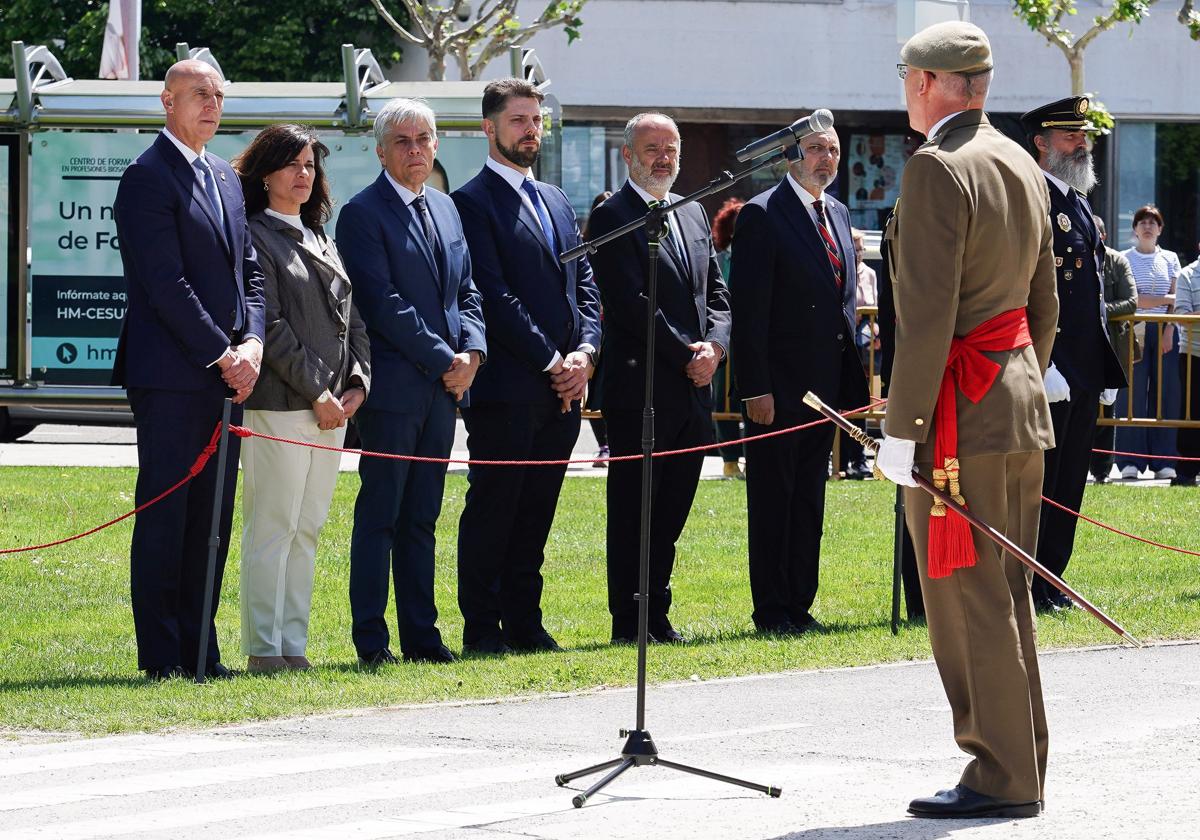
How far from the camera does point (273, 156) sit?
30.1 ft

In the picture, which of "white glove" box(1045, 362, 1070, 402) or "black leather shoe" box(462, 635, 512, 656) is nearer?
"black leather shoe" box(462, 635, 512, 656)

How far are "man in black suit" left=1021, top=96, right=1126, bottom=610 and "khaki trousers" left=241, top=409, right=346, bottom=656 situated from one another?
3.66 meters

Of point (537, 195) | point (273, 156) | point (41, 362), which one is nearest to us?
point (273, 156)

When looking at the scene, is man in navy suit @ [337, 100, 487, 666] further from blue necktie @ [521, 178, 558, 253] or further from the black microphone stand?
the black microphone stand

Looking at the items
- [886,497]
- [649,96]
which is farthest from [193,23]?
[886,497]

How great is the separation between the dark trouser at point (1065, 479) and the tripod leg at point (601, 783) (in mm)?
4697

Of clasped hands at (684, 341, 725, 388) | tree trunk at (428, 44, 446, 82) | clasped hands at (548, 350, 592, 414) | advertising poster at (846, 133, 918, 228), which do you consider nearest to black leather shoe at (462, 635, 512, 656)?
clasped hands at (548, 350, 592, 414)

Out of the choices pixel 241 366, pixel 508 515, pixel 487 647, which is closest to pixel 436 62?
pixel 508 515

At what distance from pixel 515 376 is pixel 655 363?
2.36 ft

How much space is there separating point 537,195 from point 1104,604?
11.8 ft

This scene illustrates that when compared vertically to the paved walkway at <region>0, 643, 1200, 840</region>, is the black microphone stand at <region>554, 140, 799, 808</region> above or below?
above

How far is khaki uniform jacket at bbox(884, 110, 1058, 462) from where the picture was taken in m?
6.27

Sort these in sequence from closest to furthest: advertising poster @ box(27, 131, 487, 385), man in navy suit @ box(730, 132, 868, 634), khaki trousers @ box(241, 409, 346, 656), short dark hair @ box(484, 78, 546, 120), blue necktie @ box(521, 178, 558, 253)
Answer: khaki trousers @ box(241, 409, 346, 656), short dark hair @ box(484, 78, 546, 120), blue necktie @ box(521, 178, 558, 253), man in navy suit @ box(730, 132, 868, 634), advertising poster @ box(27, 131, 487, 385)

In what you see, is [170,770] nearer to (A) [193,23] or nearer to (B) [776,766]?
(B) [776,766]
